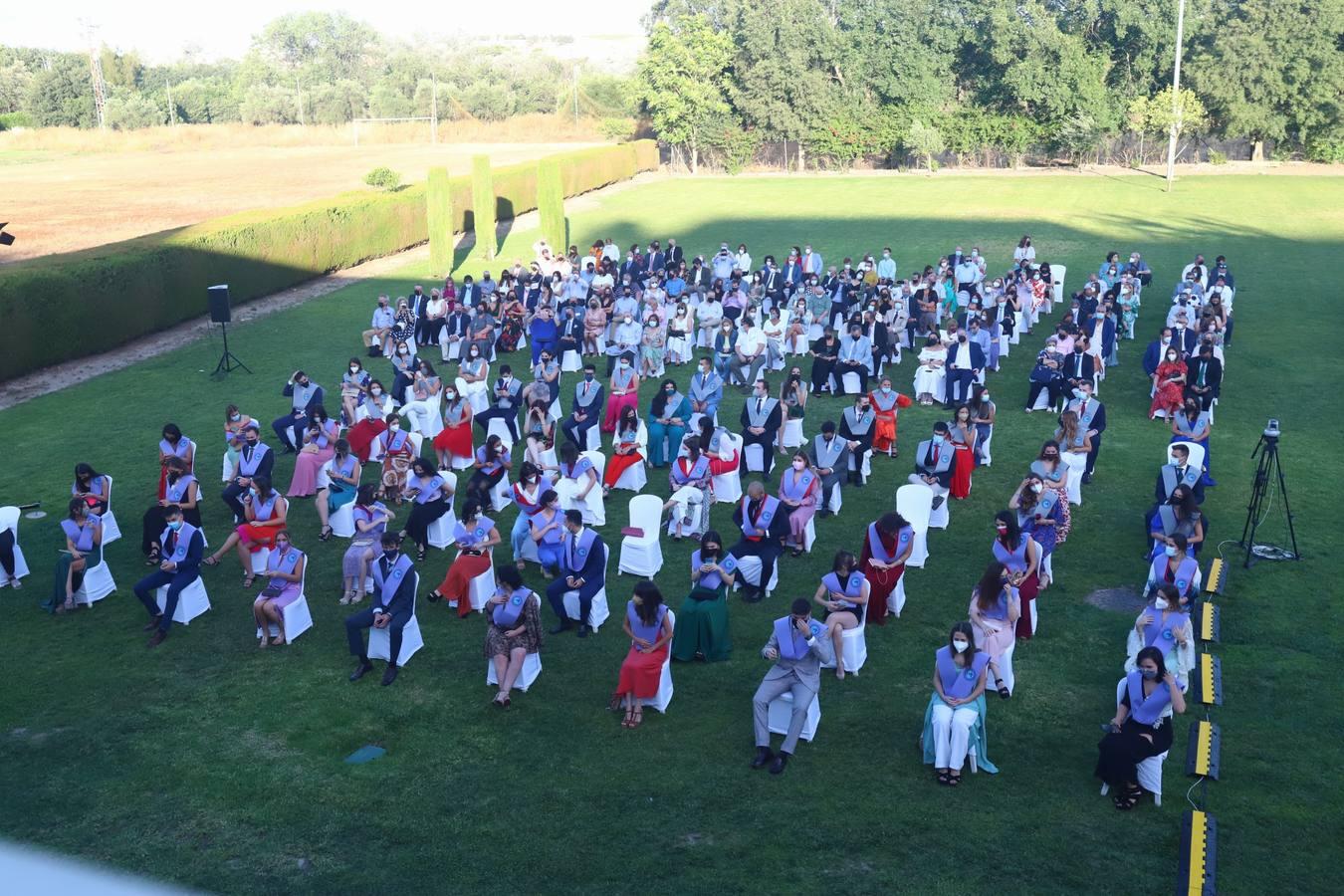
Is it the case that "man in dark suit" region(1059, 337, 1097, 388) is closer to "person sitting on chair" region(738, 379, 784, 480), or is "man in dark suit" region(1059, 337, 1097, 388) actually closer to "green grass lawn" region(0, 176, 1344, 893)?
"green grass lawn" region(0, 176, 1344, 893)

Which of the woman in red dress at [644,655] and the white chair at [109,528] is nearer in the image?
the woman in red dress at [644,655]

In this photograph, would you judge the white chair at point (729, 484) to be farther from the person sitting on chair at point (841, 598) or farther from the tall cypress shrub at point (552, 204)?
the tall cypress shrub at point (552, 204)

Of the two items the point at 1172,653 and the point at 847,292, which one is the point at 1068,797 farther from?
the point at 847,292

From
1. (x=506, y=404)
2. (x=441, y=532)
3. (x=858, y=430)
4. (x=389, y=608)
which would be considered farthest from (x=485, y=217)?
(x=389, y=608)

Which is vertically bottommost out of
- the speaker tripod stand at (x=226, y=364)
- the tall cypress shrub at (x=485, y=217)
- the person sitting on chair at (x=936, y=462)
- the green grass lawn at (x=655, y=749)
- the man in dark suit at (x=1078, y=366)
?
the green grass lawn at (x=655, y=749)

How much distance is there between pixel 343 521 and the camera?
1362 centimetres

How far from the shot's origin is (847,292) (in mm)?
22547

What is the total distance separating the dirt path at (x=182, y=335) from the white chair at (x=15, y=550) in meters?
7.94

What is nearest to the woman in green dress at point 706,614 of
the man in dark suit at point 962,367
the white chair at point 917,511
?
the white chair at point 917,511

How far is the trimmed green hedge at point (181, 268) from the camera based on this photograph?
70.2 feet

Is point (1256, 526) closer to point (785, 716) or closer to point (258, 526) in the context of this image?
point (785, 716)

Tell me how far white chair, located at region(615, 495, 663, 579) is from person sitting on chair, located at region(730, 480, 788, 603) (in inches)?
37.6

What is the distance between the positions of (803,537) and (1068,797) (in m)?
4.89

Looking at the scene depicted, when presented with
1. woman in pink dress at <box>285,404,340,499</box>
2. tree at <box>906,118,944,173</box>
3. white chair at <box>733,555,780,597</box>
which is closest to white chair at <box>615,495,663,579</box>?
white chair at <box>733,555,780,597</box>
